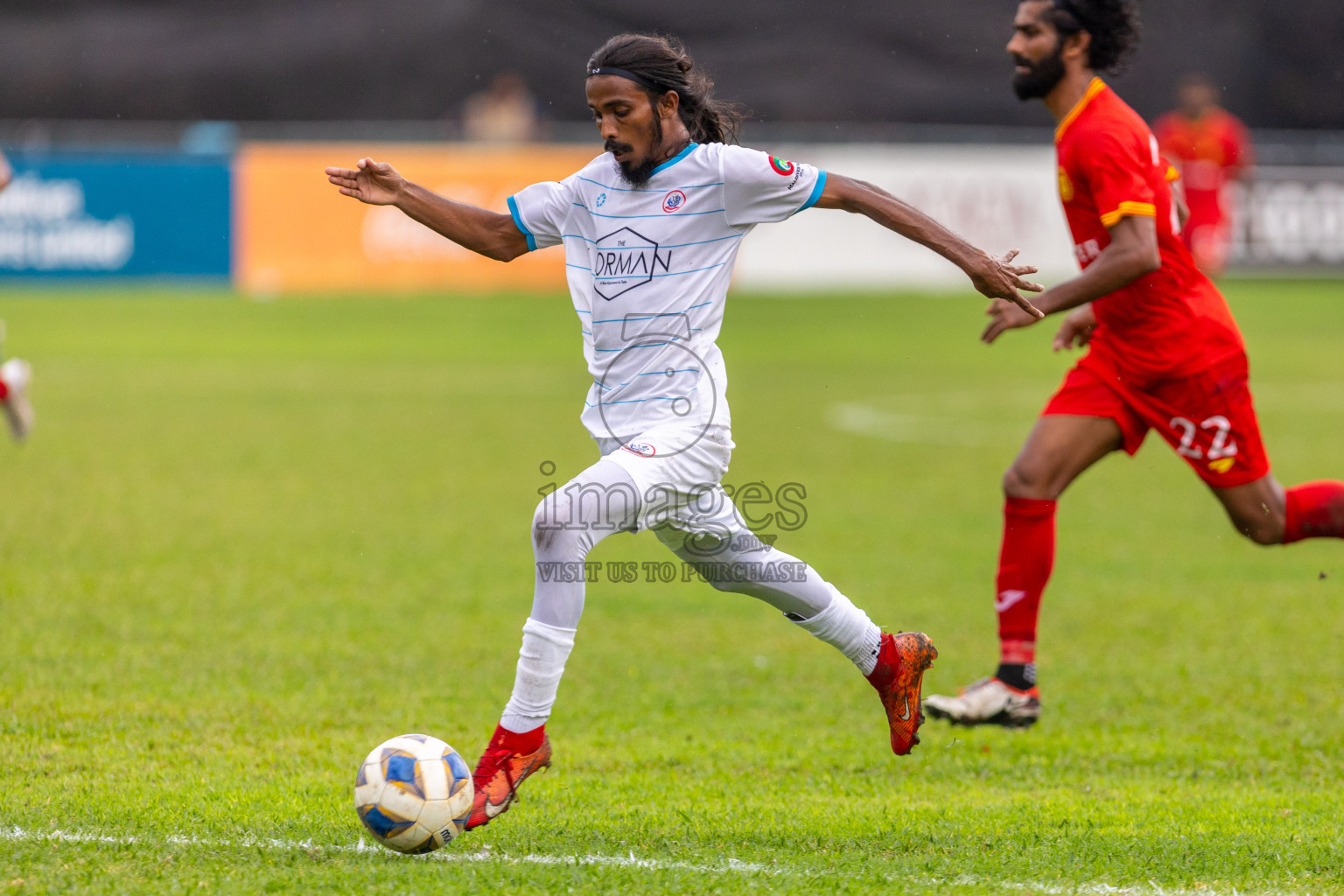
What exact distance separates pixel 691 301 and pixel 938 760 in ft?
5.75

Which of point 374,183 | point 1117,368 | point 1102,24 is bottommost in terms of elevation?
point 1117,368

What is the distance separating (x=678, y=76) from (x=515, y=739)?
183 cm

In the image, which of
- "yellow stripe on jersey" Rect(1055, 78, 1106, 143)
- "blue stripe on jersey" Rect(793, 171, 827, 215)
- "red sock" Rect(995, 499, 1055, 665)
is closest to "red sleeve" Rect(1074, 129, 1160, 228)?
"yellow stripe on jersey" Rect(1055, 78, 1106, 143)

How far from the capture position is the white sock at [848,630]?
455 centimetres

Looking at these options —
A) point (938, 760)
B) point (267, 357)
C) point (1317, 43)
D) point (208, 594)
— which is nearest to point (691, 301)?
point (938, 760)

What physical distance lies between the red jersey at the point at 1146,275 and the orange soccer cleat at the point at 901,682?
150 cm

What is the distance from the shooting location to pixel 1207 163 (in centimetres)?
2183

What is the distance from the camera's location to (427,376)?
48.9 feet

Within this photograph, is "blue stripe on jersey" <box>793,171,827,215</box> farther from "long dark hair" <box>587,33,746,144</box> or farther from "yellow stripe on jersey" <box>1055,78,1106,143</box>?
"yellow stripe on jersey" <box>1055,78,1106,143</box>

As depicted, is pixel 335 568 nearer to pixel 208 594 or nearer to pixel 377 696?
pixel 208 594

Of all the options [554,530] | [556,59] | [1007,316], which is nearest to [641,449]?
[554,530]

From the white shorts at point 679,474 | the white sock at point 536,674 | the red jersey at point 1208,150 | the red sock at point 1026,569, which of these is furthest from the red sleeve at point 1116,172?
the red jersey at point 1208,150

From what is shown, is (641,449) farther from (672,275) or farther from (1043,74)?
(1043,74)

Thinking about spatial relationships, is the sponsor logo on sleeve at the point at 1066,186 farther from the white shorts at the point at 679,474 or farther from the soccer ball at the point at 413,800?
the soccer ball at the point at 413,800
